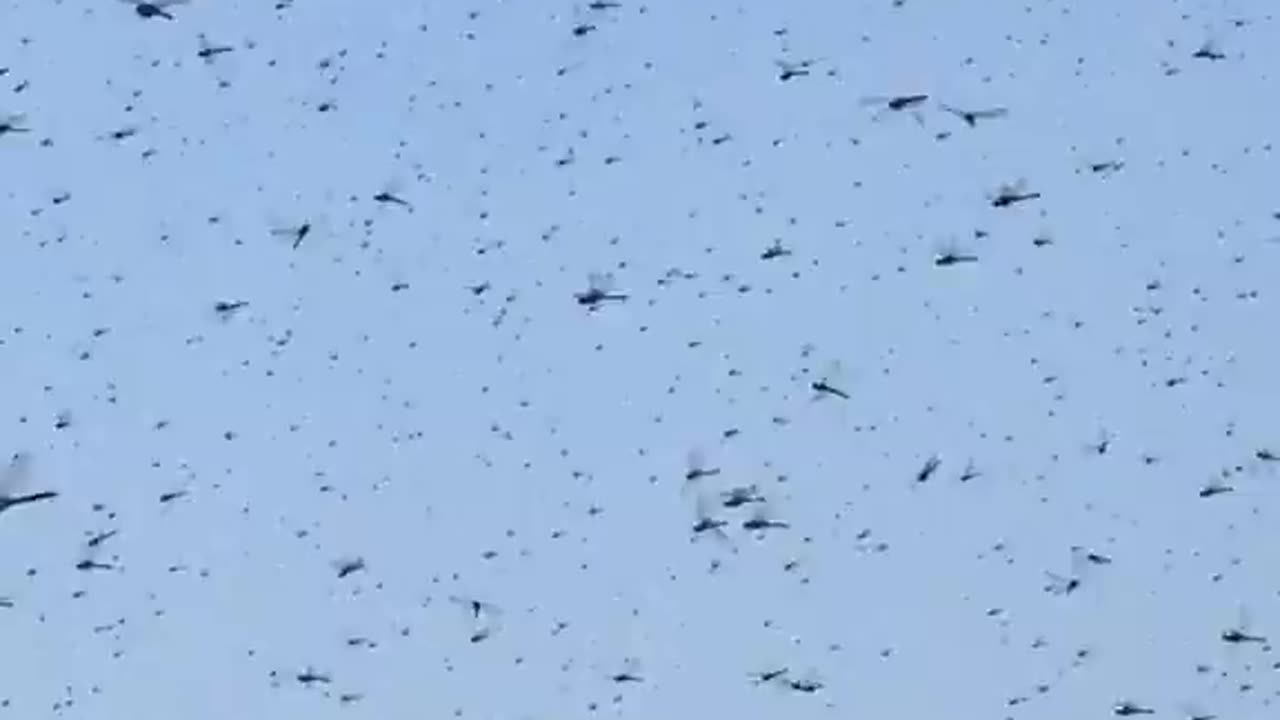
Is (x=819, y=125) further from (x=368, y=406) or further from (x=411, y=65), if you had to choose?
(x=368, y=406)

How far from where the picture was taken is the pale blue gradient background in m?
1.33

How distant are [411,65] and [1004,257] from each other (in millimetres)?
590

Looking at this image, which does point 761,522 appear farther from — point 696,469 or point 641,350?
point 641,350

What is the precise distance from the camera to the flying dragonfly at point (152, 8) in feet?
4.41

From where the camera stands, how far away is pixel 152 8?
4.42 feet

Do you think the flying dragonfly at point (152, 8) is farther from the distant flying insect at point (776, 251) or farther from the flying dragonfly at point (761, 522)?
the flying dragonfly at point (761, 522)

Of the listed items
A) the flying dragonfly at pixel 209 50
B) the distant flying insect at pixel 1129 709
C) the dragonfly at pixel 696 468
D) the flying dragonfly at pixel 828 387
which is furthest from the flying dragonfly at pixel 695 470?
the flying dragonfly at pixel 209 50

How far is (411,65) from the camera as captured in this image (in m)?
1.35

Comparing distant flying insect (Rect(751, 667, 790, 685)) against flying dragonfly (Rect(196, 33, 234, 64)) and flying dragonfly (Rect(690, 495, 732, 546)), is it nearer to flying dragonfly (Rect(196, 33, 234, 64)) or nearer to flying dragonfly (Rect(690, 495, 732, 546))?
flying dragonfly (Rect(690, 495, 732, 546))

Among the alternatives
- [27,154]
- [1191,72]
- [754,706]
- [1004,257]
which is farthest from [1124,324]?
[27,154]

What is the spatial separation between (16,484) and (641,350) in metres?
0.59

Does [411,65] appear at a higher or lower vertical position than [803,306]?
higher

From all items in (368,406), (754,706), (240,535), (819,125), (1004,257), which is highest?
(819,125)

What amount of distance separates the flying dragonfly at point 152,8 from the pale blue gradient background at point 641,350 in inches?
0.8
